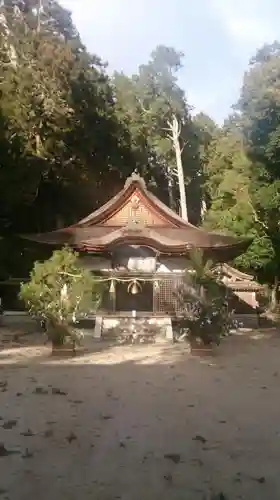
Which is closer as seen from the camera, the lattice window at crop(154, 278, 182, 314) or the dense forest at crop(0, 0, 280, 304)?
the lattice window at crop(154, 278, 182, 314)

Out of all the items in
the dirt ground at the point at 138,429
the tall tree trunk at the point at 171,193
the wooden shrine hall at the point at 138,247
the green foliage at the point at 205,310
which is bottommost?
the dirt ground at the point at 138,429

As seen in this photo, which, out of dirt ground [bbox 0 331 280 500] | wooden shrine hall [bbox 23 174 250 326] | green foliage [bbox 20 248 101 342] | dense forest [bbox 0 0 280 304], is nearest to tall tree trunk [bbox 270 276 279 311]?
dense forest [bbox 0 0 280 304]

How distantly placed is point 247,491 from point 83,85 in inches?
874

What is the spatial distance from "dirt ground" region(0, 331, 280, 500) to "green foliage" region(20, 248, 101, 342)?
126cm

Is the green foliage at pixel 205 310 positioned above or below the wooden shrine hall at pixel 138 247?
below

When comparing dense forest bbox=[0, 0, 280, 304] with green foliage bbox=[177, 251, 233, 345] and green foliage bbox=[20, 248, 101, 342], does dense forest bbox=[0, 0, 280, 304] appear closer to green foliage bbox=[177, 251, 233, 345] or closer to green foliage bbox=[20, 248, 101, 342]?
green foliage bbox=[20, 248, 101, 342]

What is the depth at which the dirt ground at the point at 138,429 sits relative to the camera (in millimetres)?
4062

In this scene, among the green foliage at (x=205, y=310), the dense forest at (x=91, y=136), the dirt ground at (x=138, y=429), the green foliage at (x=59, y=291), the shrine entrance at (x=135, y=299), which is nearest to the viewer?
the dirt ground at (x=138, y=429)

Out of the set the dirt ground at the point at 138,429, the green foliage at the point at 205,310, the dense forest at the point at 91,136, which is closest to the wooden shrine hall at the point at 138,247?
the green foliage at the point at 205,310

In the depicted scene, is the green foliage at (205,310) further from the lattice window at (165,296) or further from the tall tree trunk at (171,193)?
the tall tree trunk at (171,193)

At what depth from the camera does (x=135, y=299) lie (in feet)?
56.9

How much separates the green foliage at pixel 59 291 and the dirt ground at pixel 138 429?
1256mm

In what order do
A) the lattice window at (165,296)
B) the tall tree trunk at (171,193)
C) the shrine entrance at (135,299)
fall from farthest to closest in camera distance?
1. the tall tree trunk at (171,193)
2. the shrine entrance at (135,299)
3. the lattice window at (165,296)

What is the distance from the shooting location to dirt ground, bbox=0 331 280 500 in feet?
13.3
